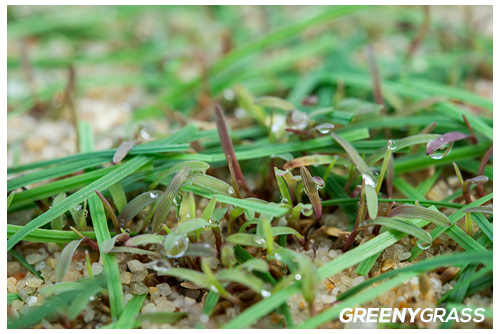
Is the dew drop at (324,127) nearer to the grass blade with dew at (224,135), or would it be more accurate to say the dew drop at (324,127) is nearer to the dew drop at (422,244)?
the grass blade with dew at (224,135)

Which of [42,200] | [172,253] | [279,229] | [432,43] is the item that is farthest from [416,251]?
[432,43]

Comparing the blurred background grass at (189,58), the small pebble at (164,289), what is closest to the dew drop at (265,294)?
the small pebble at (164,289)

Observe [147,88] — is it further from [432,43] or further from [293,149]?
[432,43]

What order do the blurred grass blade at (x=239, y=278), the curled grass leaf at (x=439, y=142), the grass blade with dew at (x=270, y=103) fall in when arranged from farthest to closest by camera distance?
the grass blade with dew at (x=270, y=103)
the curled grass leaf at (x=439, y=142)
the blurred grass blade at (x=239, y=278)

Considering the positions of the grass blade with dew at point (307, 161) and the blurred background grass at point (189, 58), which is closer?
the grass blade with dew at point (307, 161)

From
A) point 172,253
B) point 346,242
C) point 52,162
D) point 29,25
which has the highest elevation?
point 29,25

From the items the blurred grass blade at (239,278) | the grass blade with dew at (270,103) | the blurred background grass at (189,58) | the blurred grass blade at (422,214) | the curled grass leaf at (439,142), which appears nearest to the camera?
the blurred grass blade at (239,278)
